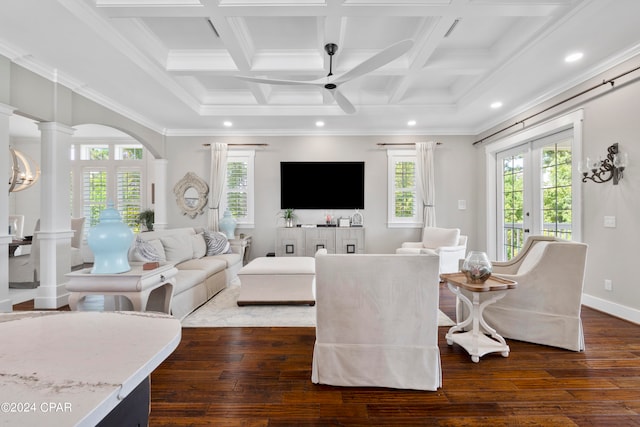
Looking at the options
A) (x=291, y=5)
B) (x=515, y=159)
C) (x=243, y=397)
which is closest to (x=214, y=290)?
(x=243, y=397)

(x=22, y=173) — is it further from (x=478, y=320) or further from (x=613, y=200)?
(x=613, y=200)

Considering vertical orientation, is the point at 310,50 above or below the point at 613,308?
above

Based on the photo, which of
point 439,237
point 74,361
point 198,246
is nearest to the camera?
point 74,361

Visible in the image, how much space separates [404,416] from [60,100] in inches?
188

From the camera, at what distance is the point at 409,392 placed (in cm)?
195

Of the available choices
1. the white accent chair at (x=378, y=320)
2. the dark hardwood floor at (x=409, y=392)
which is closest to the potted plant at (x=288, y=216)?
the dark hardwood floor at (x=409, y=392)

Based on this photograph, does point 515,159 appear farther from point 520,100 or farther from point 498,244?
point 498,244

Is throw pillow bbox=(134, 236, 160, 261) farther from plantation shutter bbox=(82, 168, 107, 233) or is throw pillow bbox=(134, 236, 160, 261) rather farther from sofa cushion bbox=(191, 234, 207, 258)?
plantation shutter bbox=(82, 168, 107, 233)

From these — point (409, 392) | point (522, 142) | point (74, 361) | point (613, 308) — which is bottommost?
point (409, 392)

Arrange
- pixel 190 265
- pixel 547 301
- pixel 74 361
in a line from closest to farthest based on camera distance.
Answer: pixel 74 361 → pixel 547 301 → pixel 190 265

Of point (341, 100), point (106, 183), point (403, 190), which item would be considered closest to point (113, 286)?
point (341, 100)

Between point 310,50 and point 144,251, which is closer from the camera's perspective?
point 144,251

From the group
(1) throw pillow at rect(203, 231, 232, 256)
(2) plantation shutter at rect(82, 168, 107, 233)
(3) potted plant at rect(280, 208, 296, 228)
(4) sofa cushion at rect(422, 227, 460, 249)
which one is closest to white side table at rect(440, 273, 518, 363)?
(4) sofa cushion at rect(422, 227, 460, 249)

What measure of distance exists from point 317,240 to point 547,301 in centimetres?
364
